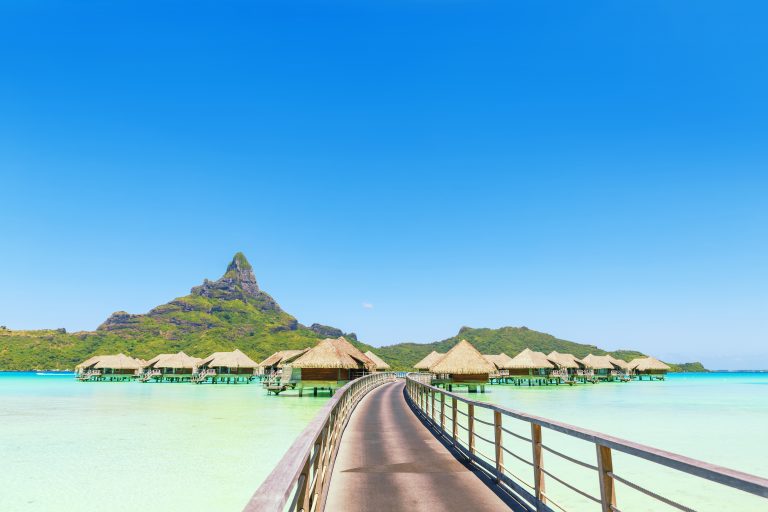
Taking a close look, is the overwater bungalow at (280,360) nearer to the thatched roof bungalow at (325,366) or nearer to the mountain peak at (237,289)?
the thatched roof bungalow at (325,366)

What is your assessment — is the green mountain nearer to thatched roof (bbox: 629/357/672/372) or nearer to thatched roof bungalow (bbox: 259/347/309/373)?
thatched roof bungalow (bbox: 259/347/309/373)

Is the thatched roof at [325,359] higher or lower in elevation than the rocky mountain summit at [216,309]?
lower

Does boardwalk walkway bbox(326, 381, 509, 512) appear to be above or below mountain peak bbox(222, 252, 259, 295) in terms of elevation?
below

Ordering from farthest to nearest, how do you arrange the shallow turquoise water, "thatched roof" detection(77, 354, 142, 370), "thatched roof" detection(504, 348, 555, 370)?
1. "thatched roof" detection(77, 354, 142, 370)
2. "thatched roof" detection(504, 348, 555, 370)
3. the shallow turquoise water

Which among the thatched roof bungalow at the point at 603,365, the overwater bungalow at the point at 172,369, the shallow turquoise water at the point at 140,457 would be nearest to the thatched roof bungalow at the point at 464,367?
the shallow turquoise water at the point at 140,457

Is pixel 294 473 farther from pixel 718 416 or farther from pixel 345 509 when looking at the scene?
pixel 718 416

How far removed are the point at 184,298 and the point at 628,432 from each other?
552 ft

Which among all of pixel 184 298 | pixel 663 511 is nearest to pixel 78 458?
pixel 663 511

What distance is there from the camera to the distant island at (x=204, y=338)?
13225 centimetres

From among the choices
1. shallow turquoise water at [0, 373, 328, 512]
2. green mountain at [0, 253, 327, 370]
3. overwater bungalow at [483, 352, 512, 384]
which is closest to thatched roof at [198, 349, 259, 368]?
overwater bungalow at [483, 352, 512, 384]

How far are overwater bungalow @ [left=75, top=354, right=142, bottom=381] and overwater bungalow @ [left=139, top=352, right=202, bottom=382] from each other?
9.58ft

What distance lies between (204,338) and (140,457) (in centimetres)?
12629

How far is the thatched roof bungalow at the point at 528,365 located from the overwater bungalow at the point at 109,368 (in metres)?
55.4

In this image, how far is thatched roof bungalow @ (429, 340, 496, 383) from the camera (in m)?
45.0
